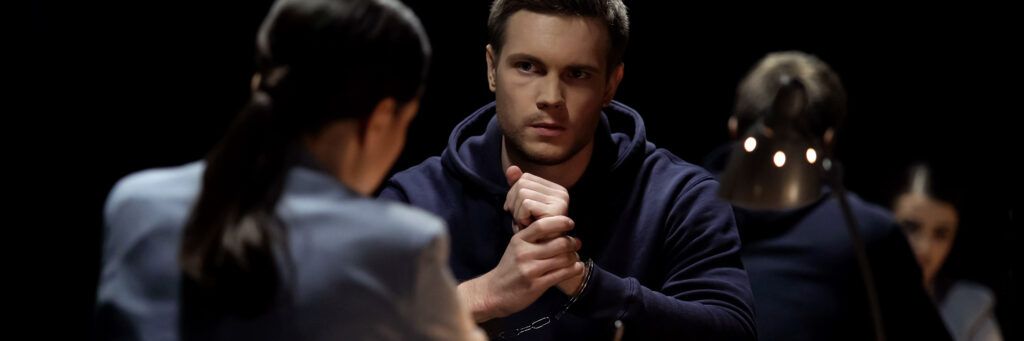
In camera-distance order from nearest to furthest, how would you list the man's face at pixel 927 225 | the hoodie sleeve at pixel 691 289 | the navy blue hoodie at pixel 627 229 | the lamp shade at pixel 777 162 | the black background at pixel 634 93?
the lamp shade at pixel 777 162
the hoodie sleeve at pixel 691 289
the navy blue hoodie at pixel 627 229
the black background at pixel 634 93
the man's face at pixel 927 225

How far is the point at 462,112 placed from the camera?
3.67 meters

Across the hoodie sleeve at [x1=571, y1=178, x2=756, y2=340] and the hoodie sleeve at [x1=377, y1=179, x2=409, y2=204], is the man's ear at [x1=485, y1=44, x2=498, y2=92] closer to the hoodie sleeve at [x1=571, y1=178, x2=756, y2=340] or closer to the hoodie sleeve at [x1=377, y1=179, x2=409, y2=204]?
the hoodie sleeve at [x1=377, y1=179, x2=409, y2=204]

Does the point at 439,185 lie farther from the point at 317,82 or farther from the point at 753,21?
the point at 753,21

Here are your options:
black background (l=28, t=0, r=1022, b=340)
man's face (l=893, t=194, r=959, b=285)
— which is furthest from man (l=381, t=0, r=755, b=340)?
man's face (l=893, t=194, r=959, b=285)

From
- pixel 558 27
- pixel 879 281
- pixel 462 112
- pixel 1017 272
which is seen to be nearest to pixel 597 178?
pixel 558 27

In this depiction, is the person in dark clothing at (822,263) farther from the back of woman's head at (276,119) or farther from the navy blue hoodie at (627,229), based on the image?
the back of woman's head at (276,119)

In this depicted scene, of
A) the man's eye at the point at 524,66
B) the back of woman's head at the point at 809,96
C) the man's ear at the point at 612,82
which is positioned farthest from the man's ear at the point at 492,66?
the back of woman's head at the point at 809,96

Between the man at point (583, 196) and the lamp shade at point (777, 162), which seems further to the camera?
the man at point (583, 196)

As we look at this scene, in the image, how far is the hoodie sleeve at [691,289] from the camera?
243 centimetres

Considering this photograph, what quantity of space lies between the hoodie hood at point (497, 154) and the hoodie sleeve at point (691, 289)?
0.16 metres

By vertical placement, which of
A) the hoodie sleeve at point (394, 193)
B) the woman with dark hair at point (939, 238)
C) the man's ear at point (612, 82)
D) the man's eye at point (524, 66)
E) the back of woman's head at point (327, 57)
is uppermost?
the back of woman's head at point (327, 57)

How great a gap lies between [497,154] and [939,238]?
1.49 metres

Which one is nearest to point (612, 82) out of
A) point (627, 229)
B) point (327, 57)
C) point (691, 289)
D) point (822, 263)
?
point (627, 229)

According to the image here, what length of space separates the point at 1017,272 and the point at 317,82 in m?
2.34
